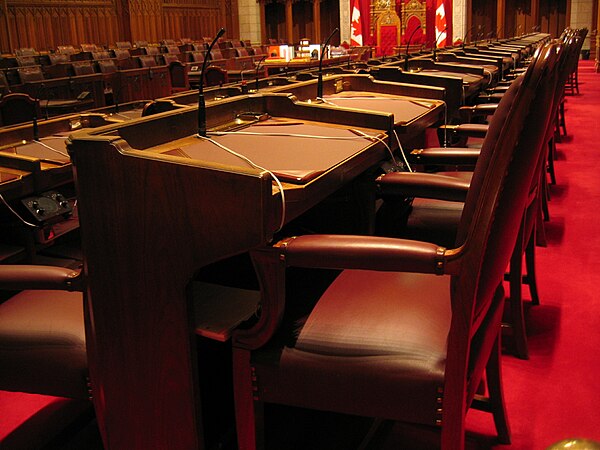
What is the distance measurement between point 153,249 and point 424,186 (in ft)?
3.06

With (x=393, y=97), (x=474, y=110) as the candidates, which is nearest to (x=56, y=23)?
(x=474, y=110)

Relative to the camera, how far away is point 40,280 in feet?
4.80

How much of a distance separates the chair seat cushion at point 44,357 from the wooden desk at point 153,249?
51 mm

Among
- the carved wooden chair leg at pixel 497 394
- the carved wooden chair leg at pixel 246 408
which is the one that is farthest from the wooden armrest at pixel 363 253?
the carved wooden chair leg at pixel 497 394

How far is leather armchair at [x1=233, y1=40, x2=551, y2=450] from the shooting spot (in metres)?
1.26

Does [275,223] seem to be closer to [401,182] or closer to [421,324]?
[421,324]

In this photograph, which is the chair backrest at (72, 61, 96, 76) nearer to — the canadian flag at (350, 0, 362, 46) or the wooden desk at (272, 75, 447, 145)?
the wooden desk at (272, 75, 447, 145)

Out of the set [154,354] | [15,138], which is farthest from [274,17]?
[154,354]

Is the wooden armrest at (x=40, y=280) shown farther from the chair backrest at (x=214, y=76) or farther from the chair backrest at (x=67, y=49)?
the chair backrest at (x=67, y=49)

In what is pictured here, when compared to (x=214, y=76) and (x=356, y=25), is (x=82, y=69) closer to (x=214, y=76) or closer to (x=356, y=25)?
(x=214, y=76)

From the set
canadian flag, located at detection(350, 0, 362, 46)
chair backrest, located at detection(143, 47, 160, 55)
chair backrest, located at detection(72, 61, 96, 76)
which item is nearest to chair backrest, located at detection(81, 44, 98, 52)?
chair backrest, located at detection(143, 47, 160, 55)

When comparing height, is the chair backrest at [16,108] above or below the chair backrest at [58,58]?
below

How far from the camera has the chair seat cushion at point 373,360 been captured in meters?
1.31

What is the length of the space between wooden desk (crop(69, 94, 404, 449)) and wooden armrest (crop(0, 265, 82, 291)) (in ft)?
0.12
